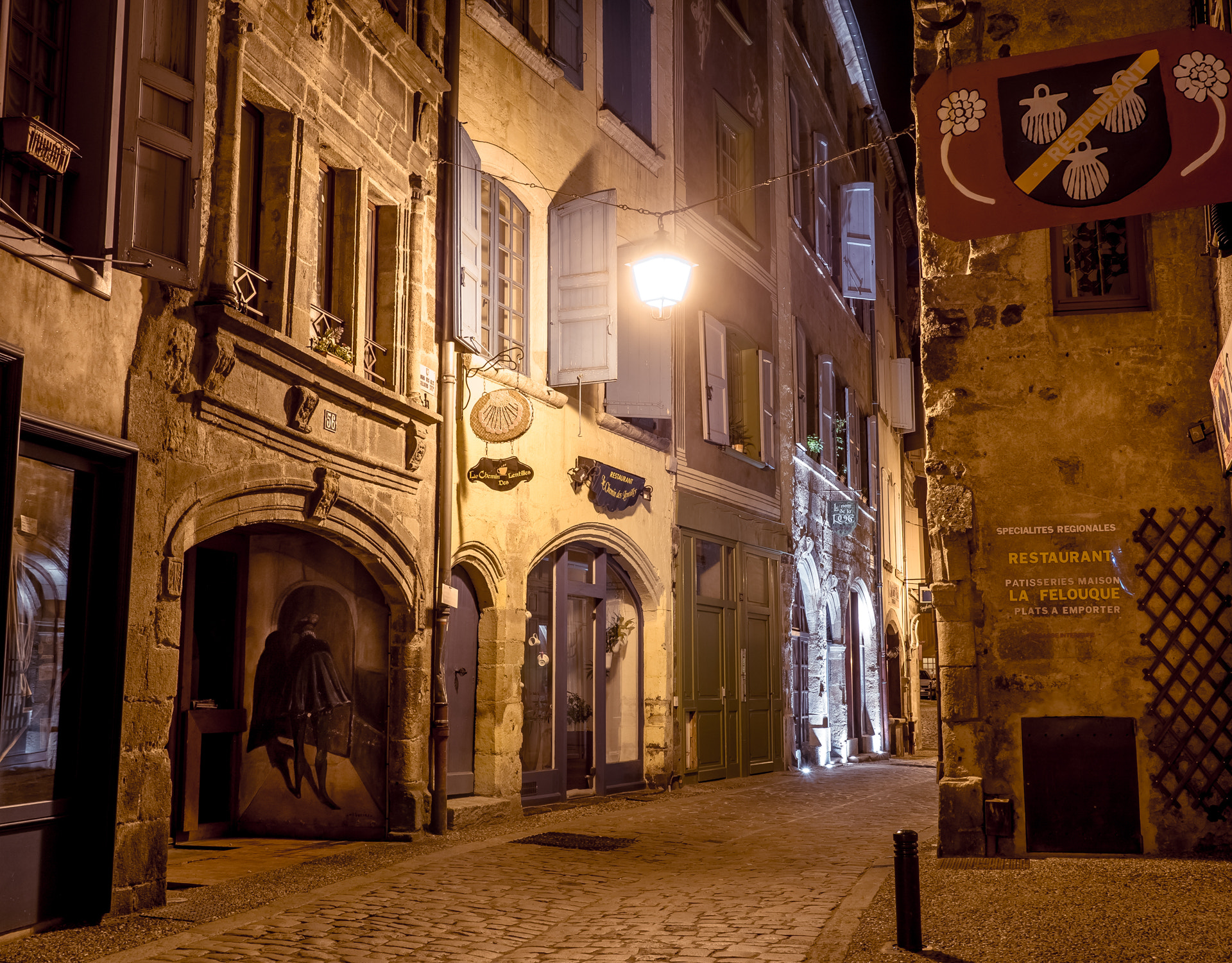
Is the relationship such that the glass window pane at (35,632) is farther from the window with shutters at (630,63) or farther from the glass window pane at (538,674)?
the window with shutters at (630,63)

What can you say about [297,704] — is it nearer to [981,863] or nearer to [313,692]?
[313,692]

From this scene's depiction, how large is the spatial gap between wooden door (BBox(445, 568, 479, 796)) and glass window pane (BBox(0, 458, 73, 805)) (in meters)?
4.34

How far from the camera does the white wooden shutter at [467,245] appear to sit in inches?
397

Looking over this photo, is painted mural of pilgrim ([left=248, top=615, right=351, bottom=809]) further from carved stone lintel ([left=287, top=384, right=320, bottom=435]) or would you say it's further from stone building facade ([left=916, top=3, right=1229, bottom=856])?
stone building facade ([left=916, top=3, right=1229, bottom=856])

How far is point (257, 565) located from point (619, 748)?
5.02 metres

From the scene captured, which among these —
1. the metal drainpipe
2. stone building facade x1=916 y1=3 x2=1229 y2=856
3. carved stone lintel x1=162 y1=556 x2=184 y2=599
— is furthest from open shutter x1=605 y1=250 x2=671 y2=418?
carved stone lintel x1=162 y1=556 x2=184 y2=599

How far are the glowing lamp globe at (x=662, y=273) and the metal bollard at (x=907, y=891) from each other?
6144 millimetres

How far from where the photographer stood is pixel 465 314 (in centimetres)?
1015

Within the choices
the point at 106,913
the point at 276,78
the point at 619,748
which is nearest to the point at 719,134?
the point at 619,748

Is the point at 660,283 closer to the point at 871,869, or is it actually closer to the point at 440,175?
the point at 440,175

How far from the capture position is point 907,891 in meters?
5.52

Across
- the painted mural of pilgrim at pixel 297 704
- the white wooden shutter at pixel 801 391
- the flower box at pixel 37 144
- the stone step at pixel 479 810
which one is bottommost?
the stone step at pixel 479 810

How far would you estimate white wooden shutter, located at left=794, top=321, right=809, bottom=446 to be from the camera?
17844 millimetres

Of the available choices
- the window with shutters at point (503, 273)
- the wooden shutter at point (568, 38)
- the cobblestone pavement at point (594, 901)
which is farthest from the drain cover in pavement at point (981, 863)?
the wooden shutter at point (568, 38)
